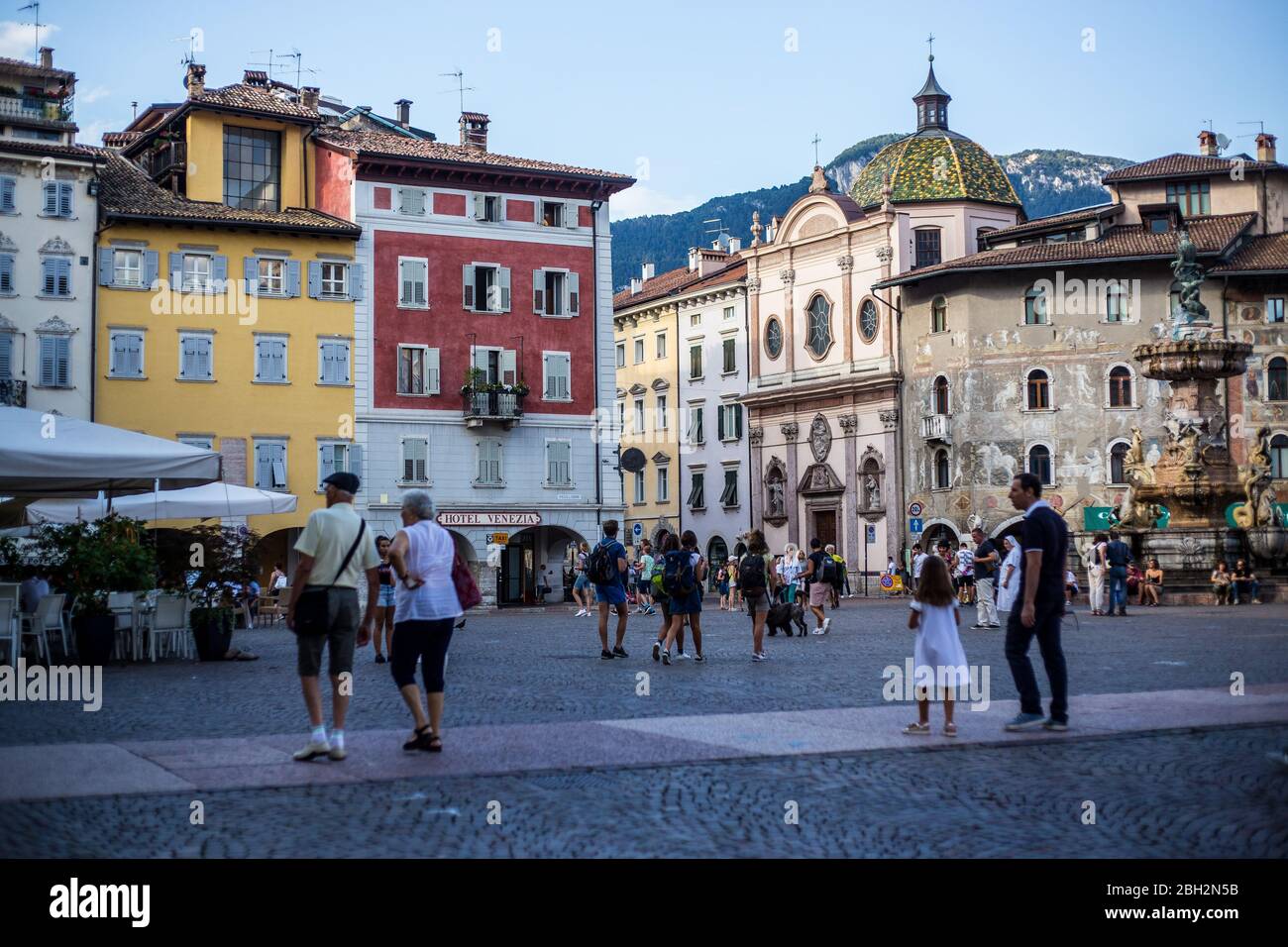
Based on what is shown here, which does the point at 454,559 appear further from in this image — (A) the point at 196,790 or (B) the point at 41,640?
(B) the point at 41,640

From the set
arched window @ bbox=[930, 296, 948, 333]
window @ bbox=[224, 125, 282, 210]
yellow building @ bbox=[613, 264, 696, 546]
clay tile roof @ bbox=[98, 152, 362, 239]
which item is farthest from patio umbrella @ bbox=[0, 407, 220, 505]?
yellow building @ bbox=[613, 264, 696, 546]

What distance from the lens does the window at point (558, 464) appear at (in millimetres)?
54562

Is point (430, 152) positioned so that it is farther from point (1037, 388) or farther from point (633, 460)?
point (1037, 388)

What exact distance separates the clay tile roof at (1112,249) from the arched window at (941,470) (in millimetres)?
6524

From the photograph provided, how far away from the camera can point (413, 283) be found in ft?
173

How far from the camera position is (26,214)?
48.1m

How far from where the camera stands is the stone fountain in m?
36.7

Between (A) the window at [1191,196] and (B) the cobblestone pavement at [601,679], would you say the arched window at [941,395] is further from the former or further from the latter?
A: (B) the cobblestone pavement at [601,679]

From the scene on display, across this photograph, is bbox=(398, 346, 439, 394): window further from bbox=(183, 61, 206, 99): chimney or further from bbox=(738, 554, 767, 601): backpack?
bbox=(738, 554, 767, 601): backpack

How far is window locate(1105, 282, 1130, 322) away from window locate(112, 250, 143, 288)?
32715 mm

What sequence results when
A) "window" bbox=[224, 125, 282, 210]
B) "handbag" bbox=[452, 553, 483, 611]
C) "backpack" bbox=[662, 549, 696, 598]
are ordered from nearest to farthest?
"handbag" bbox=[452, 553, 483, 611]
"backpack" bbox=[662, 549, 696, 598]
"window" bbox=[224, 125, 282, 210]

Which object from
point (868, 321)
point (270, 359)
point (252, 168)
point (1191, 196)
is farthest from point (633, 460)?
point (1191, 196)

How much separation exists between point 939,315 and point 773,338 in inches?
417
